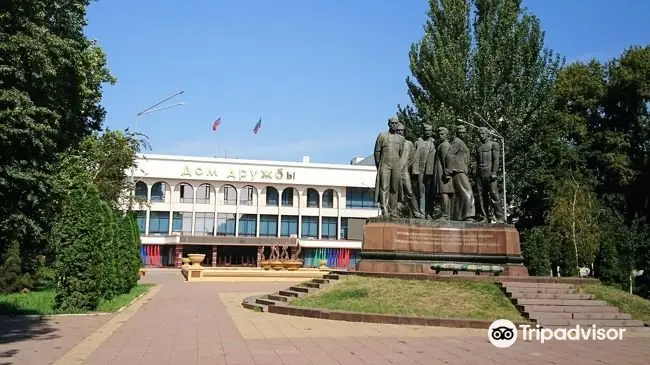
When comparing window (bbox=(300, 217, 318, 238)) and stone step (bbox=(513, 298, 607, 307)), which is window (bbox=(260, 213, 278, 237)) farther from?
stone step (bbox=(513, 298, 607, 307))

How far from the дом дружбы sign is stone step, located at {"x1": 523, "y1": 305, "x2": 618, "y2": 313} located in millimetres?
50317

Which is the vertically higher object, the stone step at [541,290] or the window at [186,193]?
the window at [186,193]

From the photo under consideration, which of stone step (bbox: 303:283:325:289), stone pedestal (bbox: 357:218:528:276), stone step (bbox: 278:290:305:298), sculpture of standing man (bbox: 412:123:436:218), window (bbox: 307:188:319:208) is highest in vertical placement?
window (bbox: 307:188:319:208)

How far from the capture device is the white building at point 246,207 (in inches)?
2400

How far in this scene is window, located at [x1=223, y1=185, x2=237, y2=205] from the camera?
207 ft

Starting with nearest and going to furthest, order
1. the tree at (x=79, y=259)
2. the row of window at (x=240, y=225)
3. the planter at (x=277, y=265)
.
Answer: the tree at (x=79, y=259) < the planter at (x=277, y=265) < the row of window at (x=240, y=225)

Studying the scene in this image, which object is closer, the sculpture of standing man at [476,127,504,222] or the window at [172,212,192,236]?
the sculpture of standing man at [476,127,504,222]

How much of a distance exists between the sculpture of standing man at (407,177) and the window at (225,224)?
1821 inches

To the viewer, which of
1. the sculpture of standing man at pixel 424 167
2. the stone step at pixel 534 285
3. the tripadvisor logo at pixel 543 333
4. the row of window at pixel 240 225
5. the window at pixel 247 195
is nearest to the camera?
the tripadvisor logo at pixel 543 333

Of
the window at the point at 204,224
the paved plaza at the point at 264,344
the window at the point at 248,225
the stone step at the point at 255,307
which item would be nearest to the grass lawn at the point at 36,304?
the paved plaza at the point at 264,344

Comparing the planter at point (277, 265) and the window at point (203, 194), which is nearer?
the planter at point (277, 265)

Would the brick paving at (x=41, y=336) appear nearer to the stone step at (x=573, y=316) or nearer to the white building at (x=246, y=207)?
the stone step at (x=573, y=316)

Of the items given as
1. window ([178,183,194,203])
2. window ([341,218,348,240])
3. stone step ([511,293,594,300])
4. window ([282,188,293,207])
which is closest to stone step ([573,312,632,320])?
stone step ([511,293,594,300])

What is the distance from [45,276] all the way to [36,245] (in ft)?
5.60
